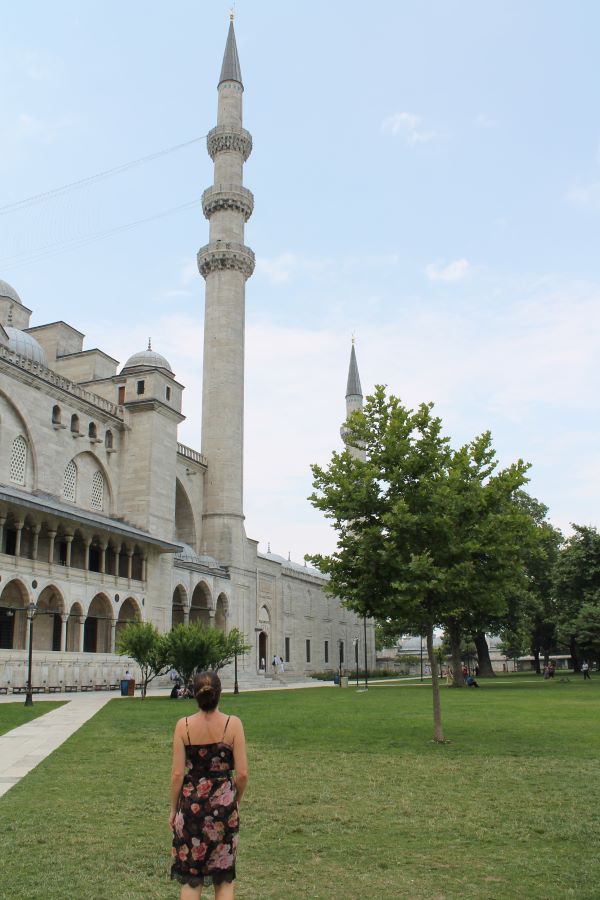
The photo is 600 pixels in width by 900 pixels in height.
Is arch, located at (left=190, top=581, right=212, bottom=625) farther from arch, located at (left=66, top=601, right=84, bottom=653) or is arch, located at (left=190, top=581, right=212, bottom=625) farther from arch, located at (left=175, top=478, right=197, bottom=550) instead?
arch, located at (left=66, top=601, right=84, bottom=653)

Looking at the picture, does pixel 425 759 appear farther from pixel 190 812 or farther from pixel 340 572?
pixel 190 812

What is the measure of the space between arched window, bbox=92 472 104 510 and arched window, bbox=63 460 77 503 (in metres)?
1.75

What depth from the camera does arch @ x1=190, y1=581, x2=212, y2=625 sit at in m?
51.8

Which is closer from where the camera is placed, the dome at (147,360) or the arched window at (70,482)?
the arched window at (70,482)

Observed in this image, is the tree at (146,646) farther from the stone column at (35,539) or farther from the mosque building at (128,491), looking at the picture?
the stone column at (35,539)

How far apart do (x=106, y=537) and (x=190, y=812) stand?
3745 cm

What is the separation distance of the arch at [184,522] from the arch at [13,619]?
60.6 feet

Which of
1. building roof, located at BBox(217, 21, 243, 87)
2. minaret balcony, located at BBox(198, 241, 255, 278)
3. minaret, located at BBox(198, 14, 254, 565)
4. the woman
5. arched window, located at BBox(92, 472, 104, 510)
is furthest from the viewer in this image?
building roof, located at BBox(217, 21, 243, 87)

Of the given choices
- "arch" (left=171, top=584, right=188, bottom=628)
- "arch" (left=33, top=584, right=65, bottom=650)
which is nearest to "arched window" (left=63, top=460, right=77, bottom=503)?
"arch" (left=33, top=584, right=65, bottom=650)

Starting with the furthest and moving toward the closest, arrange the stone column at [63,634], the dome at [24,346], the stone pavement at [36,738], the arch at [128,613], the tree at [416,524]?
the dome at [24,346], the arch at [128,613], the stone column at [63,634], the tree at [416,524], the stone pavement at [36,738]

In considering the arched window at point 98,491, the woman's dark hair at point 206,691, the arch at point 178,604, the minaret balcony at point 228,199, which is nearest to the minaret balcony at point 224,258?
the minaret balcony at point 228,199

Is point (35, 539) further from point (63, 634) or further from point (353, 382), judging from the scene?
point (353, 382)

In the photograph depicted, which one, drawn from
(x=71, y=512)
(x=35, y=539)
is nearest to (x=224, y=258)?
(x=71, y=512)

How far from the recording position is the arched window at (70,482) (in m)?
42.8
